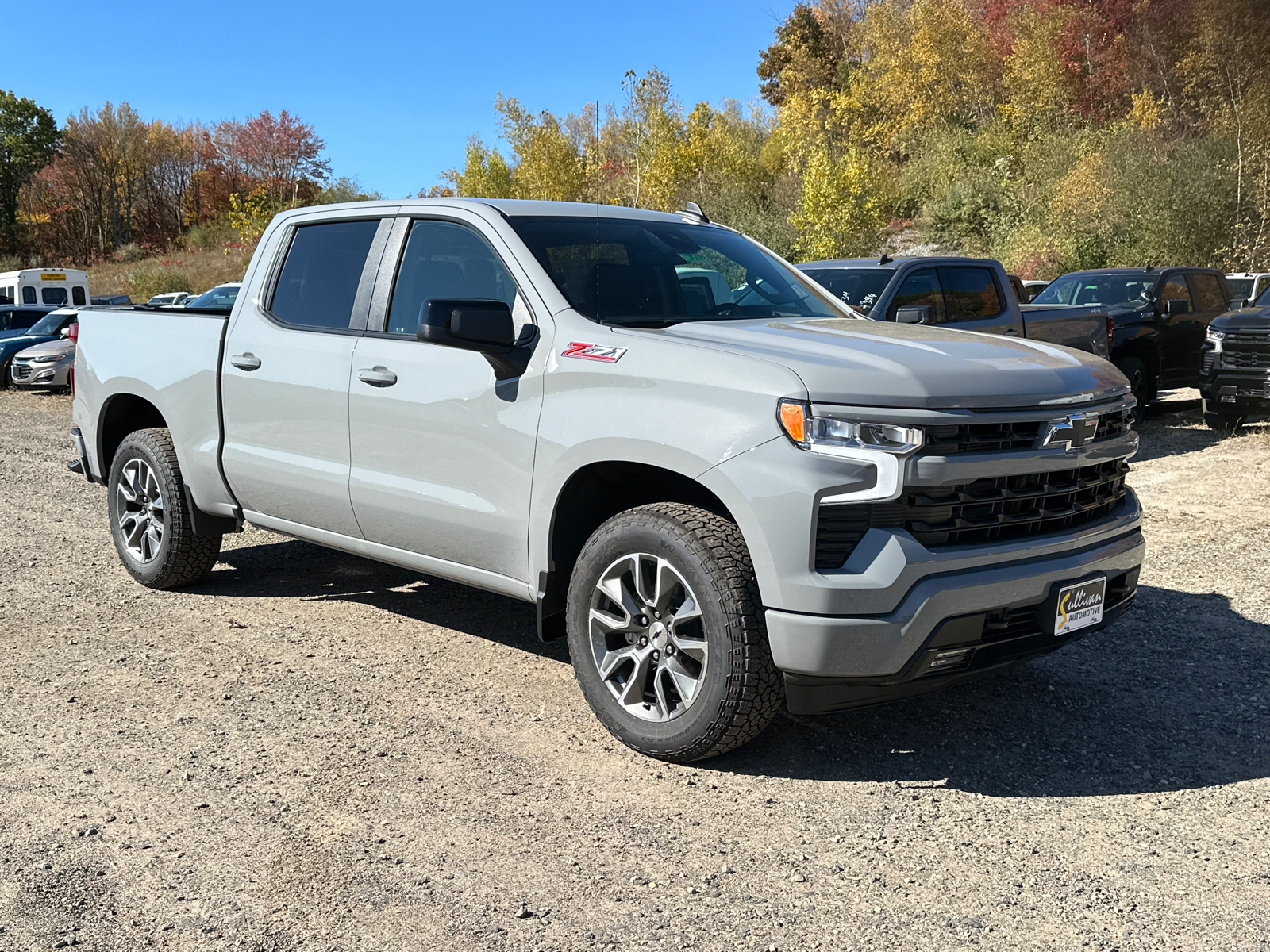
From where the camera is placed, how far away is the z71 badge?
395cm

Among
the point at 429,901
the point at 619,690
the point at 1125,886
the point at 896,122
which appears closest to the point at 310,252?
the point at 619,690

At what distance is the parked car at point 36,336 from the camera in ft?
72.7

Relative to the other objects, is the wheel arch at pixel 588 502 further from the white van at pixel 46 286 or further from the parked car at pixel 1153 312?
the white van at pixel 46 286

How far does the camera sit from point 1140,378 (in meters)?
13.6

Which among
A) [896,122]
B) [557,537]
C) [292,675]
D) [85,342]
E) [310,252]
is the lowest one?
[292,675]

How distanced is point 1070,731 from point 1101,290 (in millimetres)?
11700

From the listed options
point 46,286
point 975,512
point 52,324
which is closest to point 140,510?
point 975,512

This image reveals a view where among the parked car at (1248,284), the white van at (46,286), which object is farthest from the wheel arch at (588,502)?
the white van at (46,286)

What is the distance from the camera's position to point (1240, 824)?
3512mm

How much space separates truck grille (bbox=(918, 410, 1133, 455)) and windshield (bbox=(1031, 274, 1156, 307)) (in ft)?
36.9

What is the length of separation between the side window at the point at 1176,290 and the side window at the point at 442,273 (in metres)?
11.9

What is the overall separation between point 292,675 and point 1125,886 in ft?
11.0

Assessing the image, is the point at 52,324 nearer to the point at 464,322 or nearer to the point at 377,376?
the point at 377,376

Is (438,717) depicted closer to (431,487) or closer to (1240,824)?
(431,487)
